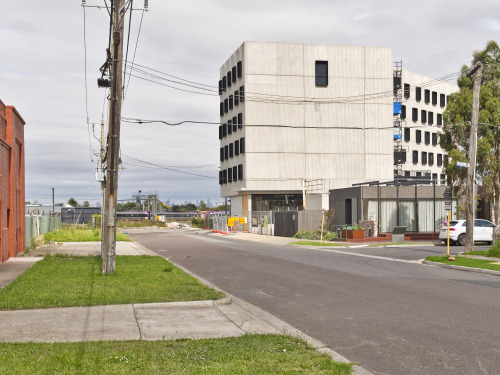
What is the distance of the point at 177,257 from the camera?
90.4 feet

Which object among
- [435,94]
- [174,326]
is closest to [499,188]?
[174,326]

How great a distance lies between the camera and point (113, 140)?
17.4 m

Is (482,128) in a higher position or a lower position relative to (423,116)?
lower

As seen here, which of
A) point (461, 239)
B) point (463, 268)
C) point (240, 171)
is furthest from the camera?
point (240, 171)

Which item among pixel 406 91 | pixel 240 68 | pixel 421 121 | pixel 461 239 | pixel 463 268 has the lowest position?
pixel 463 268

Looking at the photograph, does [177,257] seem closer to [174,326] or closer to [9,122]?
[9,122]

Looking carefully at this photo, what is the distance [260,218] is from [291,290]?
145ft

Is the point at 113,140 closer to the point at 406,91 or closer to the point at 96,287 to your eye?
the point at 96,287

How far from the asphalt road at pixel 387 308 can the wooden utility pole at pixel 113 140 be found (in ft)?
Answer: 10.2

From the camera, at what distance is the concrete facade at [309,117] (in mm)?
67125

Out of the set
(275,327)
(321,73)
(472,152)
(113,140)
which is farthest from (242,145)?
(275,327)

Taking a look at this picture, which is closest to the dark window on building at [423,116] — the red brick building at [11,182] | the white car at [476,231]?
the white car at [476,231]

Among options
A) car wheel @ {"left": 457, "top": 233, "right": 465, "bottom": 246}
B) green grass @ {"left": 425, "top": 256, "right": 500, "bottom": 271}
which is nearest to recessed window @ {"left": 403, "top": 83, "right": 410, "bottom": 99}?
car wheel @ {"left": 457, "top": 233, "right": 465, "bottom": 246}

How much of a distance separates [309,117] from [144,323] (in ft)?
194
